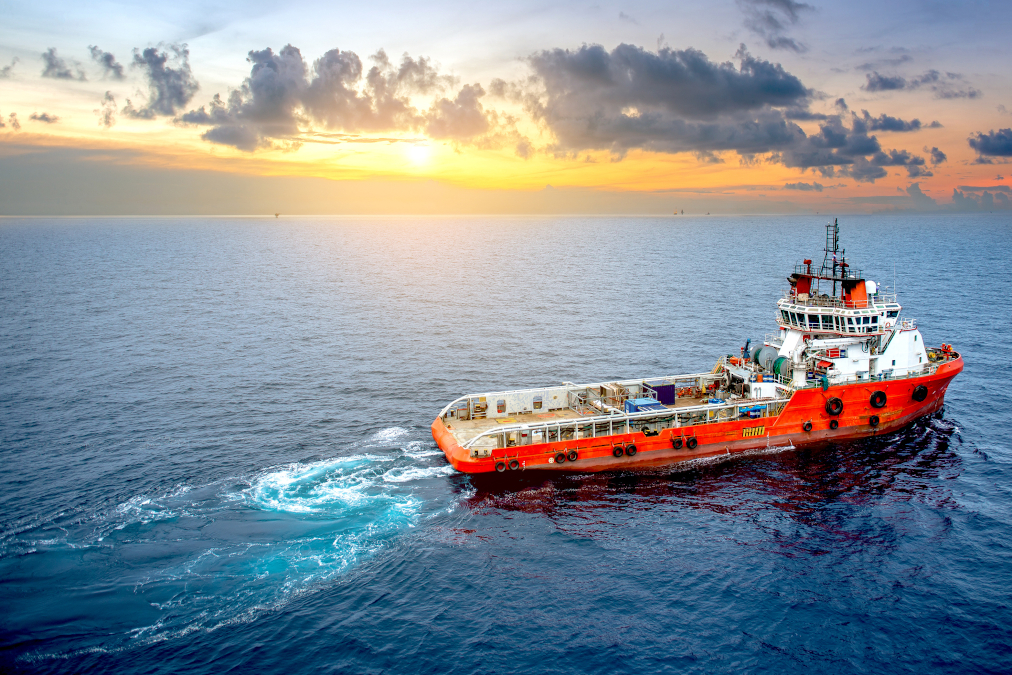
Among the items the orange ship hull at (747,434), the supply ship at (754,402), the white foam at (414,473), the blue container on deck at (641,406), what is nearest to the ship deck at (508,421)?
the supply ship at (754,402)

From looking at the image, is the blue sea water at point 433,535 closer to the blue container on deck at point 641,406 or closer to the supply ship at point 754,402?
the supply ship at point 754,402

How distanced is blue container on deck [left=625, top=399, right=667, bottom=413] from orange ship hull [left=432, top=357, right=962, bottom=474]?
8.74 ft

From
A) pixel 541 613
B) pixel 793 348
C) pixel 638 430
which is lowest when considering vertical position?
pixel 541 613

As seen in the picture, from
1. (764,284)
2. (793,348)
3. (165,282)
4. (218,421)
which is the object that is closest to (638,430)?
(793,348)

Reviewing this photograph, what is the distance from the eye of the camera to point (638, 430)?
159ft

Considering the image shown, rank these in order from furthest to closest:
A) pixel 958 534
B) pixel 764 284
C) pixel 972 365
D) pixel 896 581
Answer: pixel 764 284 < pixel 972 365 < pixel 958 534 < pixel 896 581

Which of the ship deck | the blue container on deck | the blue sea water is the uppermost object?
the blue container on deck

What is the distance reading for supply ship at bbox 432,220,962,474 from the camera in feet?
154

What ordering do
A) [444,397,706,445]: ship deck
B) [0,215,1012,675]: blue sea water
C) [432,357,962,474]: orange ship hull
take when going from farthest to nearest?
[444,397,706,445]: ship deck, [432,357,962,474]: orange ship hull, [0,215,1012,675]: blue sea water

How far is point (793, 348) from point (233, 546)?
153ft

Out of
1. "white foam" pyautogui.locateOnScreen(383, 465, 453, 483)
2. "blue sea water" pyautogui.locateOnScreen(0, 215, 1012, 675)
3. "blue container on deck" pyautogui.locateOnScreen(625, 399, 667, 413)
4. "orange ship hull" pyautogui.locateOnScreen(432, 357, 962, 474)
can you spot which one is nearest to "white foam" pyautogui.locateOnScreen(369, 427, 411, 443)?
"blue sea water" pyautogui.locateOnScreen(0, 215, 1012, 675)

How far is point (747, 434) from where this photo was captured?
5022cm

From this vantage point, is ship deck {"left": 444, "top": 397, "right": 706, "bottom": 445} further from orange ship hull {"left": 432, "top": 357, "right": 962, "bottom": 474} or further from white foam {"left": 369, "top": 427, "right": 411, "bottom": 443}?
white foam {"left": 369, "top": 427, "right": 411, "bottom": 443}

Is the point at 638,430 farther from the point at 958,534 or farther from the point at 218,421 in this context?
the point at 218,421
